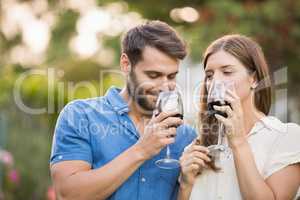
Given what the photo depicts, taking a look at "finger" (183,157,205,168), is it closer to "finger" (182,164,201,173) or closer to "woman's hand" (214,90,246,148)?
"finger" (182,164,201,173)

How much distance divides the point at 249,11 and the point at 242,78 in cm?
666

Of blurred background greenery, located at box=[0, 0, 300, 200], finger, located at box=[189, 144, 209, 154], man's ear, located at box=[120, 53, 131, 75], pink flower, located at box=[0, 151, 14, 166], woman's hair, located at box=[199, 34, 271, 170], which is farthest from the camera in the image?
blurred background greenery, located at box=[0, 0, 300, 200]

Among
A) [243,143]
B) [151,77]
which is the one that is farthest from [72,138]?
[243,143]

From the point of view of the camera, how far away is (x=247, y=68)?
399 cm

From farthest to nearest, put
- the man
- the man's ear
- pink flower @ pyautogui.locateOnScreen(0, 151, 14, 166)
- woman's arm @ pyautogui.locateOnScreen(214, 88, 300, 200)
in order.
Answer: pink flower @ pyautogui.locateOnScreen(0, 151, 14, 166), the man's ear, the man, woman's arm @ pyautogui.locateOnScreen(214, 88, 300, 200)

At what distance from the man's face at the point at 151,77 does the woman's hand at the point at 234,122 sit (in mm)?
411

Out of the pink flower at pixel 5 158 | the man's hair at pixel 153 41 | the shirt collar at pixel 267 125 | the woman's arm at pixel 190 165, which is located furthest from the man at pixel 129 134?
the pink flower at pixel 5 158

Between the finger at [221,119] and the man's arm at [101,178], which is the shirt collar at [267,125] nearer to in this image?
the finger at [221,119]

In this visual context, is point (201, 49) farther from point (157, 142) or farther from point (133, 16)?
point (157, 142)

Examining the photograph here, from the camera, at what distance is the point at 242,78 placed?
3.94 metres

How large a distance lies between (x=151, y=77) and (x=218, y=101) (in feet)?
1.52

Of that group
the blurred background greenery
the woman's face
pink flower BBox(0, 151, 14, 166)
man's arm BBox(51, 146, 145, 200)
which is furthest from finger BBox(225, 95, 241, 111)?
pink flower BBox(0, 151, 14, 166)

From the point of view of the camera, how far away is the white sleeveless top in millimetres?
3809

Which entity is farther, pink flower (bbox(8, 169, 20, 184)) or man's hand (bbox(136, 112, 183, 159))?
pink flower (bbox(8, 169, 20, 184))
